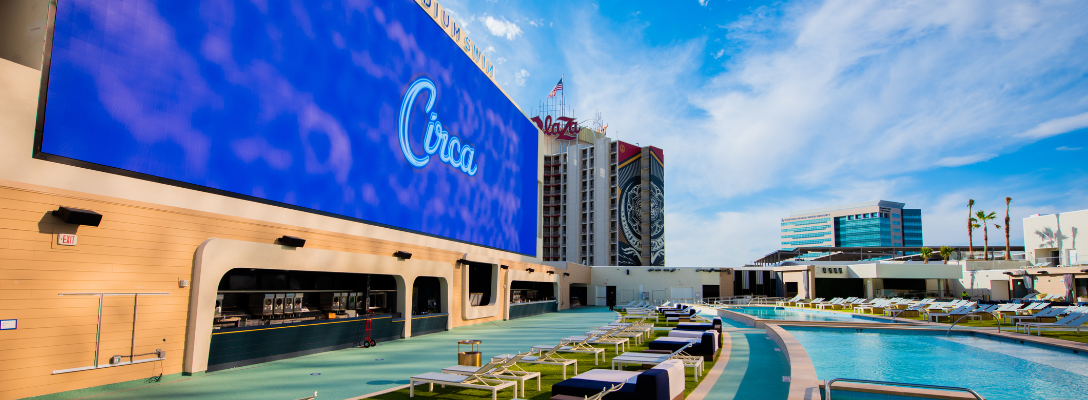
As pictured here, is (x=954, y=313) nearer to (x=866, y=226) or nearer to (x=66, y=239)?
(x=66, y=239)

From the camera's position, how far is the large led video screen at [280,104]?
9.31m

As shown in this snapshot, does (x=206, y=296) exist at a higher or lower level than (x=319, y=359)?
higher

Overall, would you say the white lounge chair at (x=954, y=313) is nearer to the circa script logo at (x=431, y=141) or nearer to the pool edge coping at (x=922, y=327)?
the pool edge coping at (x=922, y=327)

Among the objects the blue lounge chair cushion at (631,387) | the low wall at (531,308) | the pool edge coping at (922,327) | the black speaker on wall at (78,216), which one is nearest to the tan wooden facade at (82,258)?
the black speaker on wall at (78,216)

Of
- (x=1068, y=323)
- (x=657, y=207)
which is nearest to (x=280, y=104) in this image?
(x=1068, y=323)

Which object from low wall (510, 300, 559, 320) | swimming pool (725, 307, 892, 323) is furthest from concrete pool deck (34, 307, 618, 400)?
swimming pool (725, 307, 892, 323)

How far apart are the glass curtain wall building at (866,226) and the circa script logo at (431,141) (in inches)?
5623

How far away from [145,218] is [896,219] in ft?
542

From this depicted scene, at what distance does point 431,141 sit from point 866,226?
149054 mm

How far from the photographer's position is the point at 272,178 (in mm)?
13078

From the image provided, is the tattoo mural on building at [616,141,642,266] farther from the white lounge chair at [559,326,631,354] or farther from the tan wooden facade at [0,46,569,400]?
the tan wooden facade at [0,46,569,400]

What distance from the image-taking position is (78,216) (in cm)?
823

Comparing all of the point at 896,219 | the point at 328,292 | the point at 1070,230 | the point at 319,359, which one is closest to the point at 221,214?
the point at 319,359

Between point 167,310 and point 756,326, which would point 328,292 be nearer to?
point 167,310
